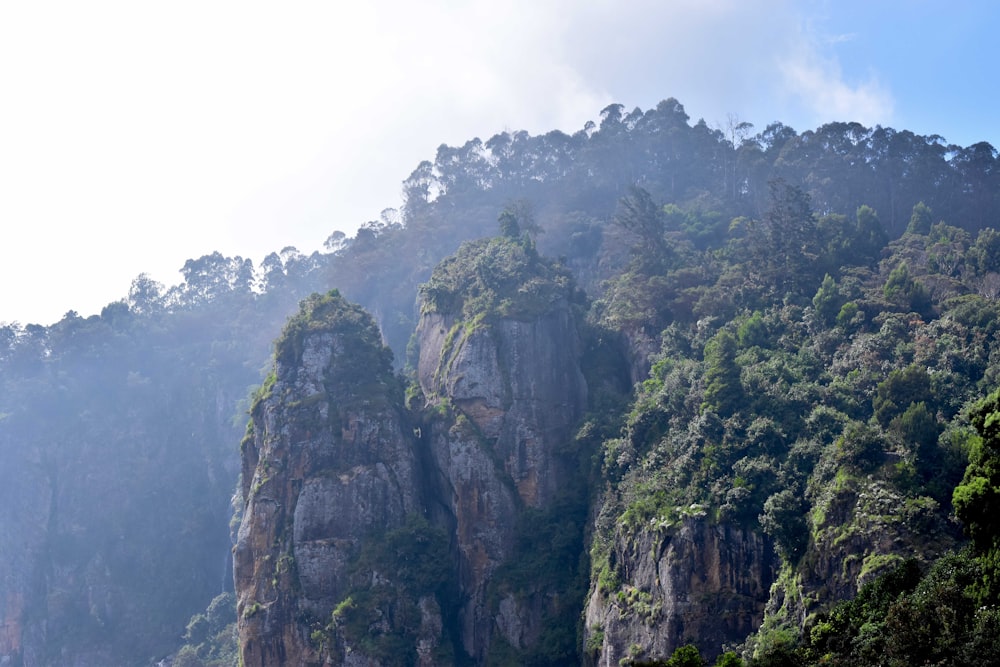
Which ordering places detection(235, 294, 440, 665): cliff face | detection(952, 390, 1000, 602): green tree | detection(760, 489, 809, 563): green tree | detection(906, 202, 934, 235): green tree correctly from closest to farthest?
detection(952, 390, 1000, 602): green tree, detection(760, 489, 809, 563): green tree, detection(235, 294, 440, 665): cliff face, detection(906, 202, 934, 235): green tree

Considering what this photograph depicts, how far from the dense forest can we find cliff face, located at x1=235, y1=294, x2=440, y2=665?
Result: 5706mm

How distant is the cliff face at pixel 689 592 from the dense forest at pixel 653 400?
0.15m

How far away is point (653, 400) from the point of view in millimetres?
56250

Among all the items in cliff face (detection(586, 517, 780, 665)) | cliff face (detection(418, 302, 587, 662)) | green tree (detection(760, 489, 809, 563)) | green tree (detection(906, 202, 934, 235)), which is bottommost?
cliff face (detection(586, 517, 780, 665))

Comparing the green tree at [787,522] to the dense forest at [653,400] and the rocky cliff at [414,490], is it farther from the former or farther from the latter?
the rocky cliff at [414,490]

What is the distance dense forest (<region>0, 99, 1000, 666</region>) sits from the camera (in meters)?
38.8

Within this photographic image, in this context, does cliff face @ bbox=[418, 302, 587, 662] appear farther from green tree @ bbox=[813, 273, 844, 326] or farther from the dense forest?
green tree @ bbox=[813, 273, 844, 326]

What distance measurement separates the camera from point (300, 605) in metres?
56.3

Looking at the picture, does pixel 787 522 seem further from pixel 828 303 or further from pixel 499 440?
pixel 499 440

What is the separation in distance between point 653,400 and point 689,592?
14.5 metres

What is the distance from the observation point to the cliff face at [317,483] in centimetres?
5650

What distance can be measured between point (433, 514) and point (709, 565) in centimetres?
2365

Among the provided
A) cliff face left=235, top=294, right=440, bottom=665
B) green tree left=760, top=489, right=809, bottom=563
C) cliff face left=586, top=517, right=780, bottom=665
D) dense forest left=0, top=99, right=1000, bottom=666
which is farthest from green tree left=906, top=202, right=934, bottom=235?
cliff face left=235, top=294, right=440, bottom=665

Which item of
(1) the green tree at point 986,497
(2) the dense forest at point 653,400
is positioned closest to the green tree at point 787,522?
(2) the dense forest at point 653,400
